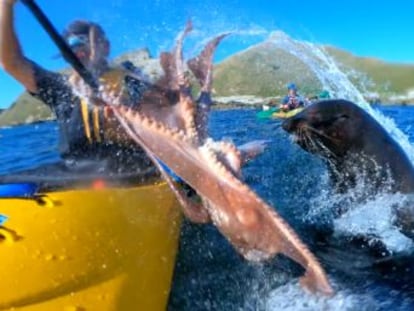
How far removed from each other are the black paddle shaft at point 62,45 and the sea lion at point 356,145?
11.0 feet

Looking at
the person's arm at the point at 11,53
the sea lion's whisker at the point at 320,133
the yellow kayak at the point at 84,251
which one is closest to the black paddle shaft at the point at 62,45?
the person's arm at the point at 11,53

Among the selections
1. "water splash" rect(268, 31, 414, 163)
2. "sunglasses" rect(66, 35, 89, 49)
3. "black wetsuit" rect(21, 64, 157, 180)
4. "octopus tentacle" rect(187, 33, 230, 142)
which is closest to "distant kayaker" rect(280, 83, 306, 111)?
"water splash" rect(268, 31, 414, 163)

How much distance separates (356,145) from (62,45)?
151 inches

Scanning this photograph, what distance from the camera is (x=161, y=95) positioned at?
3137 mm

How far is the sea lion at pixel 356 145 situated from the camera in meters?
5.87

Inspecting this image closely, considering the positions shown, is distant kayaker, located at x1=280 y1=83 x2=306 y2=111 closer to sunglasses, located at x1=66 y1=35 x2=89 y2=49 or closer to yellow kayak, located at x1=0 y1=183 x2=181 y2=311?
yellow kayak, located at x1=0 y1=183 x2=181 y2=311

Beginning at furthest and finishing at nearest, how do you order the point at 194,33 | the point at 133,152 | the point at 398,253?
the point at 398,253
the point at 133,152
the point at 194,33

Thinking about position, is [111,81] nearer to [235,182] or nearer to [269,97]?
[235,182]

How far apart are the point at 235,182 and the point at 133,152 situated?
180 centimetres

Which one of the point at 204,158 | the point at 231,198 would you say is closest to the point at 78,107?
the point at 204,158

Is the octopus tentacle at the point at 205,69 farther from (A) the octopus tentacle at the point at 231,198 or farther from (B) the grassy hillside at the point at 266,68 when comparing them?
(B) the grassy hillside at the point at 266,68

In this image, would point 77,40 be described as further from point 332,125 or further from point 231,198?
point 332,125

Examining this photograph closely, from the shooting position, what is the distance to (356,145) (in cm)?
596

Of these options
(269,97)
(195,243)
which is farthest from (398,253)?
(269,97)
